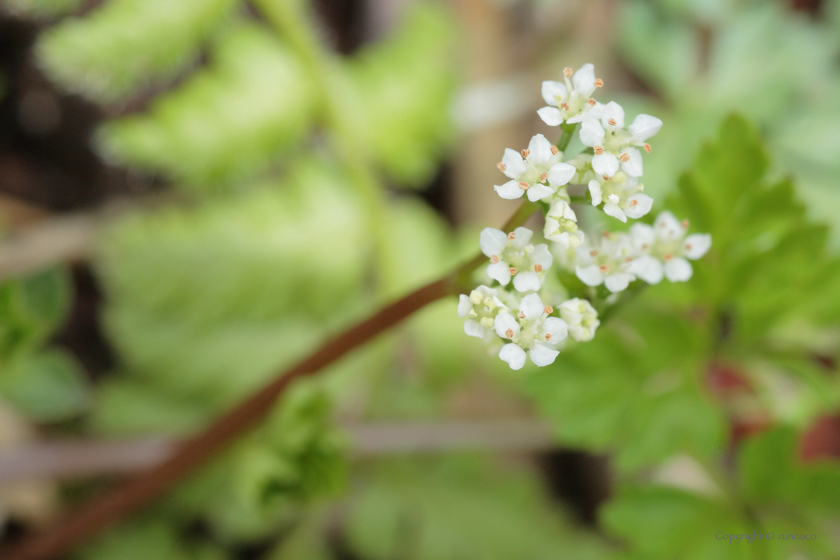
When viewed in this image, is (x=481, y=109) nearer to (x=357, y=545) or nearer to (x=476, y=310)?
(x=357, y=545)

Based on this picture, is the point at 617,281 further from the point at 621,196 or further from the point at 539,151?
the point at 539,151

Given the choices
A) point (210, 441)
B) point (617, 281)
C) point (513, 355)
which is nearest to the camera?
point (513, 355)

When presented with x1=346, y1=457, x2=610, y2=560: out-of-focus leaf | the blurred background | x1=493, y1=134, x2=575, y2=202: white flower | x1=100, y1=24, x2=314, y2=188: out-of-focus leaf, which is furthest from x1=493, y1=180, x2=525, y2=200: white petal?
x1=100, y1=24, x2=314, y2=188: out-of-focus leaf

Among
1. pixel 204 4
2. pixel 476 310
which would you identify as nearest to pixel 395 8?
pixel 204 4

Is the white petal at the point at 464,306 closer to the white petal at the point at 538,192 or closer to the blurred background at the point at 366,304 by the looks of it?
the white petal at the point at 538,192

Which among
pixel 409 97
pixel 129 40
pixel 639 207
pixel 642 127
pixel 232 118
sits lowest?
pixel 639 207

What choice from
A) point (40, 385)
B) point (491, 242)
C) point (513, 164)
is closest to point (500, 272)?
point (491, 242)

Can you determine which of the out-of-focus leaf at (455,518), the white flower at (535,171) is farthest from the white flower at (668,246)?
the out-of-focus leaf at (455,518)
